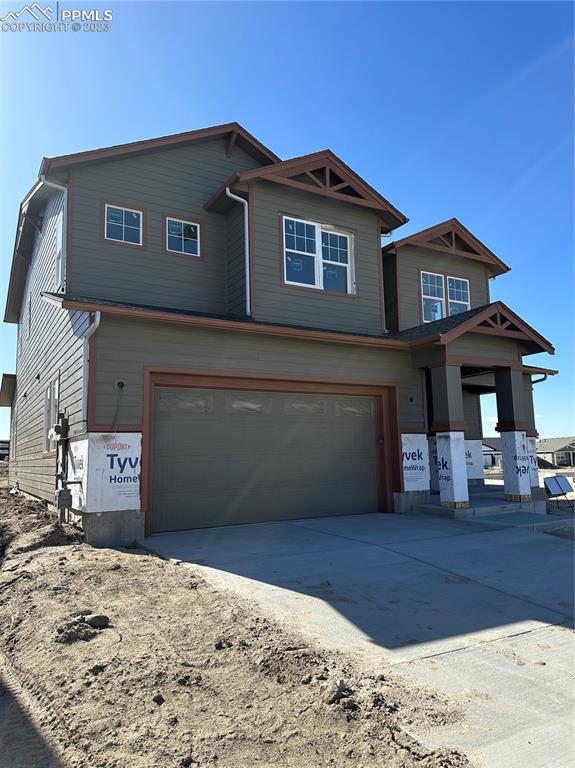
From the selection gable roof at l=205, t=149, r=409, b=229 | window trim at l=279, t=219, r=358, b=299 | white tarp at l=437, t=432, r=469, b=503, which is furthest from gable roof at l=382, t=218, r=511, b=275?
white tarp at l=437, t=432, r=469, b=503

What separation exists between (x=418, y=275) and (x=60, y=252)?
28.3ft

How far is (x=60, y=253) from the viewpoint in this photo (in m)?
11.2

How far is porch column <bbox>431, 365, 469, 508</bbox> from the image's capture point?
405 inches

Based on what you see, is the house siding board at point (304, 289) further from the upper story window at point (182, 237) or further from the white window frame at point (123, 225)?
the white window frame at point (123, 225)

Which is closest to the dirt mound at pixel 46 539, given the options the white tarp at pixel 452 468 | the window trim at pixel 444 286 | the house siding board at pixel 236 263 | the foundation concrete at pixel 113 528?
the foundation concrete at pixel 113 528

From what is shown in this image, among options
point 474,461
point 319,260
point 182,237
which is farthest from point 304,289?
point 474,461

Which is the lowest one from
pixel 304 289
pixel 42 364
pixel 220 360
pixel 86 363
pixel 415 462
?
pixel 415 462

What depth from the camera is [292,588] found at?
5.53 m

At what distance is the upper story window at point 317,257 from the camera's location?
1136 cm

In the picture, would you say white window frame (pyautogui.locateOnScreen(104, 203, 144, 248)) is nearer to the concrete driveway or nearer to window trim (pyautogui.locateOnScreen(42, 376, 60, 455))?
window trim (pyautogui.locateOnScreen(42, 376, 60, 455))

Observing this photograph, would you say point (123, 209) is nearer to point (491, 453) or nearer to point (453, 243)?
point (453, 243)

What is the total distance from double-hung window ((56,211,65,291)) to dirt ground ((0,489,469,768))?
6978 mm

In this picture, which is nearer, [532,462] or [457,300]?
[532,462]

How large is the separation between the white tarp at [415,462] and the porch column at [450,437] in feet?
2.43
